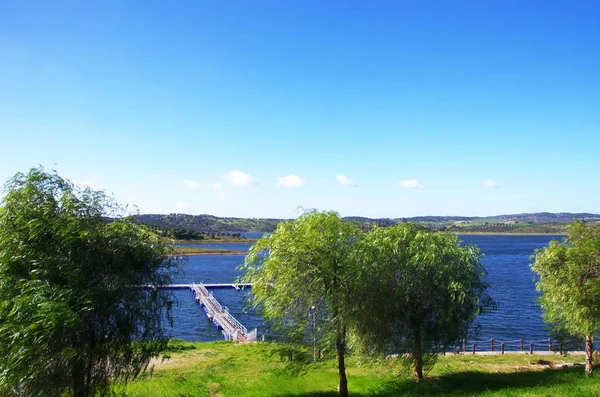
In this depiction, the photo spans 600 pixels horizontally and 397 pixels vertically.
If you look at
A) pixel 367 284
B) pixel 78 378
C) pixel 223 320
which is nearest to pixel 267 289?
pixel 367 284

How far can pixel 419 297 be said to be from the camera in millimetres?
23344

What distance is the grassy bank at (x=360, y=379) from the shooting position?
21.0 meters

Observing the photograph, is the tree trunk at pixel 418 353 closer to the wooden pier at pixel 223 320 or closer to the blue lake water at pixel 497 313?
the blue lake water at pixel 497 313

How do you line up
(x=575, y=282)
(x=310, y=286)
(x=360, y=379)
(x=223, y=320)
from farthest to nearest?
(x=223, y=320) → (x=575, y=282) → (x=360, y=379) → (x=310, y=286)

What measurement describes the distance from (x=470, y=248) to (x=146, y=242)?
17.2 meters

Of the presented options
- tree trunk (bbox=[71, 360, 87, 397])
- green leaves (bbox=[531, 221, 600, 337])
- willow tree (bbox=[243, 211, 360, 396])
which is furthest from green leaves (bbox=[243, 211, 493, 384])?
tree trunk (bbox=[71, 360, 87, 397])

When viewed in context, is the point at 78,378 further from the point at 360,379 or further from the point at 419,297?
the point at 419,297

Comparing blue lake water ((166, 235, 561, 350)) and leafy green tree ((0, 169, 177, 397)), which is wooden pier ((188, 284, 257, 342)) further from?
leafy green tree ((0, 169, 177, 397))

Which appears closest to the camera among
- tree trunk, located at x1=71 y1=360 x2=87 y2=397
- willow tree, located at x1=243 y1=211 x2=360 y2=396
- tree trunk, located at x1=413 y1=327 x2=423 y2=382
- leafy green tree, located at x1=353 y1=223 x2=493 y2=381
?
tree trunk, located at x1=71 y1=360 x2=87 y2=397

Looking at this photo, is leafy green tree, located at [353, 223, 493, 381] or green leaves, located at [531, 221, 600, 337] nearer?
leafy green tree, located at [353, 223, 493, 381]

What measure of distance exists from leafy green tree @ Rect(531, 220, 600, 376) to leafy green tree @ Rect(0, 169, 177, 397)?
21.6 meters

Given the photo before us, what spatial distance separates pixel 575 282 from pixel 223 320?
44109 millimetres

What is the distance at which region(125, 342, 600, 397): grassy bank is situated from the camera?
69.0 ft

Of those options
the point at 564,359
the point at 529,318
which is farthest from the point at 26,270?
the point at 529,318
